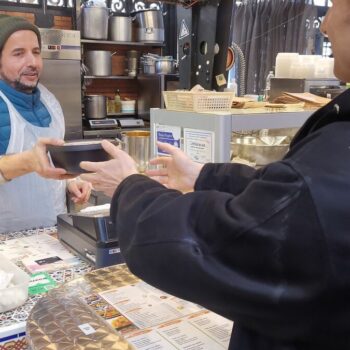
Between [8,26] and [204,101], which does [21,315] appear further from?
[8,26]

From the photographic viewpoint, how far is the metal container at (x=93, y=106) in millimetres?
5105

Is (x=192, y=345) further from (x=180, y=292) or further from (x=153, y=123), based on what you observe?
(x=153, y=123)

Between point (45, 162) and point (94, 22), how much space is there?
3.64 m

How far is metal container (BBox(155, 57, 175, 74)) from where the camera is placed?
516 cm

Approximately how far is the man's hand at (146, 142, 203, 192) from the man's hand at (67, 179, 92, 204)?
129 cm

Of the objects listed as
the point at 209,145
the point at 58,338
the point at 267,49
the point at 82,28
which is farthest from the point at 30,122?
the point at 267,49

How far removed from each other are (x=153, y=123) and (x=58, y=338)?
88cm

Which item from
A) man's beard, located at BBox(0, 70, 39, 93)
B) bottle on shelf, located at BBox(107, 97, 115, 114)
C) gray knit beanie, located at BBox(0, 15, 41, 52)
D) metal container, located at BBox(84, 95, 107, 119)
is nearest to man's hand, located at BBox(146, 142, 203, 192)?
man's beard, located at BBox(0, 70, 39, 93)

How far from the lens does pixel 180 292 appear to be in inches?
28.3

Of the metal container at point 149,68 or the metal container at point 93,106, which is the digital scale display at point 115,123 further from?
the metal container at point 149,68

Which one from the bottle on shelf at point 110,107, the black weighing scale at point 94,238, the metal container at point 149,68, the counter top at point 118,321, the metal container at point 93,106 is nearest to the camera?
the counter top at point 118,321

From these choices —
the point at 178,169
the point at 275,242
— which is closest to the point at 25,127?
the point at 178,169

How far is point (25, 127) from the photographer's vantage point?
2582 mm

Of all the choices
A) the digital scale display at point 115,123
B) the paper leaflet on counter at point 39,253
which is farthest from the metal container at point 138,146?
the digital scale display at point 115,123
